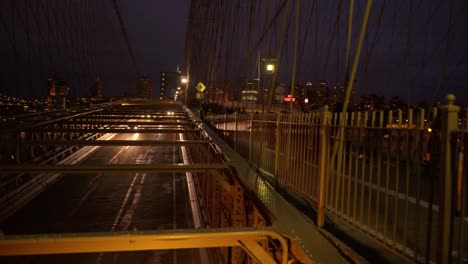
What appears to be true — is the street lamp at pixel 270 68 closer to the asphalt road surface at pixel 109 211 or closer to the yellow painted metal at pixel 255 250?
the asphalt road surface at pixel 109 211

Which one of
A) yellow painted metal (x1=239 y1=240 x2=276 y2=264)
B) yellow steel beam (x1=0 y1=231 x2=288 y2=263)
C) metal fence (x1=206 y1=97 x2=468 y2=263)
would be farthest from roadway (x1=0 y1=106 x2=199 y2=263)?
yellow steel beam (x1=0 y1=231 x2=288 y2=263)

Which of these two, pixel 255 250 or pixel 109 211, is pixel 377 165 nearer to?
pixel 255 250

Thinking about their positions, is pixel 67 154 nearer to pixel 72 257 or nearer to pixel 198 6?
pixel 72 257

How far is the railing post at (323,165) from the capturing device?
4.21 metres

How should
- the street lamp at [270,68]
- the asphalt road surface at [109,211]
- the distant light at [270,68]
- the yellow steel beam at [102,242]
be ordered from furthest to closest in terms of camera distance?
the distant light at [270,68], the street lamp at [270,68], the asphalt road surface at [109,211], the yellow steel beam at [102,242]

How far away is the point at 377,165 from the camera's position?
3.47m

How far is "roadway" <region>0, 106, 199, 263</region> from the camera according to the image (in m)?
9.92

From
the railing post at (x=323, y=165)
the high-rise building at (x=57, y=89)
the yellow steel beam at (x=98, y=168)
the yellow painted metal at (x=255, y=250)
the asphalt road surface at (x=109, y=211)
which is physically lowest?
the asphalt road surface at (x=109, y=211)

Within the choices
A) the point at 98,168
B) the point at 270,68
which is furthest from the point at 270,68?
the point at 98,168

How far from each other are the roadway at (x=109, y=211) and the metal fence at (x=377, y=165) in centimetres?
446

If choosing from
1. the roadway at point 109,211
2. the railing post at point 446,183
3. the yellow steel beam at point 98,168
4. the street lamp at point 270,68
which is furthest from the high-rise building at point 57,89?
the railing post at point 446,183

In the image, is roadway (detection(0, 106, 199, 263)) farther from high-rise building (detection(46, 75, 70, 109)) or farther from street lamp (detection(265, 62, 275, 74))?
high-rise building (detection(46, 75, 70, 109))

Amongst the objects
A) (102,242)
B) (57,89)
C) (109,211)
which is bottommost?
(109,211)

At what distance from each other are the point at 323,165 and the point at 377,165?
2.70ft
